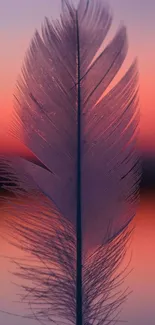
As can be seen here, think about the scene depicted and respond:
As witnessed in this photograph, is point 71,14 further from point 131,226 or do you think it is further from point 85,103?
point 131,226

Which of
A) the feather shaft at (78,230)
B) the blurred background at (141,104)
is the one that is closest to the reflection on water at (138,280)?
the blurred background at (141,104)

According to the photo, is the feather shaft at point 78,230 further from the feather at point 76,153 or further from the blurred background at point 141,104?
the blurred background at point 141,104

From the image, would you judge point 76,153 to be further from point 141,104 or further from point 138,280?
point 138,280

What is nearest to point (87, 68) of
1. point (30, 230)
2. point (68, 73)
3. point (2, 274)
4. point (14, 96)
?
point (68, 73)

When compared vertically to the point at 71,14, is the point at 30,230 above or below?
below

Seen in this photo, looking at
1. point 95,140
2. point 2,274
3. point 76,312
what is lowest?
point 76,312

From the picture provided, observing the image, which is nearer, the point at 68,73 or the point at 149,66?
the point at 68,73

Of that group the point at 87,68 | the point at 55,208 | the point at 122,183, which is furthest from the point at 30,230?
the point at 87,68
